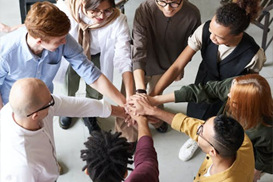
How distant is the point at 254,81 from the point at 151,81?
107 cm

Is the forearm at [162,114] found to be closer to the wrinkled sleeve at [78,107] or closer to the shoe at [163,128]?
the wrinkled sleeve at [78,107]

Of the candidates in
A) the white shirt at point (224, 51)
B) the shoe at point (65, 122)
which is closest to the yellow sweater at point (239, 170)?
the white shirt at point (224, 51)

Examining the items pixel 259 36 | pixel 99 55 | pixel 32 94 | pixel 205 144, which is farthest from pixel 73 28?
pixel 259 36

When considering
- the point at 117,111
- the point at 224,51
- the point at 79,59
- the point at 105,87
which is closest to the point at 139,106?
the point at 117,111

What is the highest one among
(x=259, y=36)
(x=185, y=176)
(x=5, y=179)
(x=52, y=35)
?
(x=52, y=35)

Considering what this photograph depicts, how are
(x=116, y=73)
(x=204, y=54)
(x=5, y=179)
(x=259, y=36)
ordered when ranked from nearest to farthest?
(x=5, y=179) → (x=204, y=54) → (x=116, y=73) → (x=259, y=36)

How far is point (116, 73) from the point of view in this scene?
3.39 metres

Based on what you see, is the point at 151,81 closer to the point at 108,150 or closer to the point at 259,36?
the point at 108,150

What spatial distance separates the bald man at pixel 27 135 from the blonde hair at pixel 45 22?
290 millimetres

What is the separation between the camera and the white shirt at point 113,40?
7.32ft

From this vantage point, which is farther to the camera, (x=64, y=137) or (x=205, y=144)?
(x=64, y=137)

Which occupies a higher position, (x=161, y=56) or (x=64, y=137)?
(x=161, y=56)

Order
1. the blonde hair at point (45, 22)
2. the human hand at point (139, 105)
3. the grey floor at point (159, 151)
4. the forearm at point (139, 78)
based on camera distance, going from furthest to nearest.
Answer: the grey floor at point (159, 151), the forearm at point (139, 78), the human hand at point (139, 105), the blonde hair at point (45, 22)

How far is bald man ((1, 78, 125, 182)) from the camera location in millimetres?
1521
